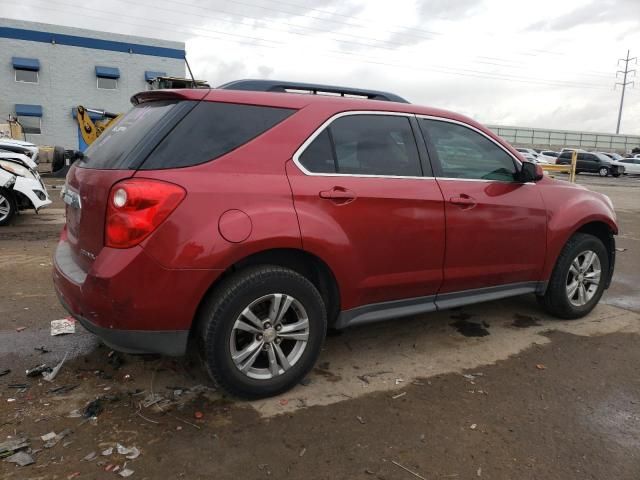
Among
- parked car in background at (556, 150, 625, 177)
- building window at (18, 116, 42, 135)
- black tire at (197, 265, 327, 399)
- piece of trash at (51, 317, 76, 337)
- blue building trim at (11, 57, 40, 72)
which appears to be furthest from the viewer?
parked car in background at (556, 150, 625, 177)

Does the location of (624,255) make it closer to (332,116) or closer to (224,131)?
(332,116)

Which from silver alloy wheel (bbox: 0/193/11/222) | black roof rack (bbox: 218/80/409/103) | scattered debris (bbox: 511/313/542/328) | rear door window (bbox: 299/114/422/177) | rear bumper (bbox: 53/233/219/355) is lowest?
scattered debris (bbox: 511/313/542/328)

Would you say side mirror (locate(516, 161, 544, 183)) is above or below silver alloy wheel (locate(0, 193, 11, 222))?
above

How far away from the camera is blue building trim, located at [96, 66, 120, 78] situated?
96.7 feet

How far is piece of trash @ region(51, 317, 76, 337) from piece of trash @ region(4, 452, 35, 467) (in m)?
1.65

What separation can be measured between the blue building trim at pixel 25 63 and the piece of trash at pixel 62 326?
28550 millimetres

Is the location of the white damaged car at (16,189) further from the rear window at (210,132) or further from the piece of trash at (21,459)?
the piece of trash at (21,459)

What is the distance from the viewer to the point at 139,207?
8.97 feet

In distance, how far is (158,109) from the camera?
3.12m

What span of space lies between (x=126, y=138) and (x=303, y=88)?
4.05 feet

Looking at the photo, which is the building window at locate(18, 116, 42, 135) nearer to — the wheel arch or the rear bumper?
the rear bumper

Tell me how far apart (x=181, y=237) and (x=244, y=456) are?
115 cm

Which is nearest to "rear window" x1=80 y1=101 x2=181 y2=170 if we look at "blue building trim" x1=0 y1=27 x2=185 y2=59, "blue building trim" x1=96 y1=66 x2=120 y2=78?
"blue building trim" x1=0 y1=27 x2=185 y2=59

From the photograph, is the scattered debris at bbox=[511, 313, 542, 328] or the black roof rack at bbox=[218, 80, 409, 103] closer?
the black roof rack at bbox=[218, 80, 409, 103]
